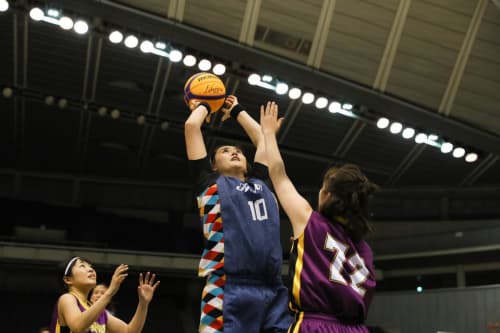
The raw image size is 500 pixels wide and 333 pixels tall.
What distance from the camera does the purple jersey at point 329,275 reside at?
3.72 m

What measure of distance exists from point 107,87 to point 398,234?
1279cm

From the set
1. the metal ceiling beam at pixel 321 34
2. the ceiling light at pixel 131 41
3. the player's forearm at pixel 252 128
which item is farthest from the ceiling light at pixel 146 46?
the player's forearm at pixel 252 128

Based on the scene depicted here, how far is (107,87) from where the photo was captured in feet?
63.3

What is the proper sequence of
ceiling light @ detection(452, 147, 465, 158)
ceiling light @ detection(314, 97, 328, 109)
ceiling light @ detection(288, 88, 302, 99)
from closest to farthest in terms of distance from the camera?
ceiling light @ detection(288, 88, 302, 99) < ceiling light @ detection(314, 97, 328, 109) < ceiling light @ detection(452, 147, 465, 158)

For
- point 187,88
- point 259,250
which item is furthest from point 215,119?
point 259,250

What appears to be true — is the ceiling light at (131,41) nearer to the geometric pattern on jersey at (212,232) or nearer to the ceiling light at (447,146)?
the ceiling light at (447,146)

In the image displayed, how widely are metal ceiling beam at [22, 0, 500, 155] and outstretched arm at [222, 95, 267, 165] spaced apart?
9.82m

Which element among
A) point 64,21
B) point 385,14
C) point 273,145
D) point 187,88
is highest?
point 385,14

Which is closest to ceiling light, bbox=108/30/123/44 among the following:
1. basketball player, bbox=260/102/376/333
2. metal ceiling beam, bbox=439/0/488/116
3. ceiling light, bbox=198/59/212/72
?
ceiling light, bbox=198/59/212/72

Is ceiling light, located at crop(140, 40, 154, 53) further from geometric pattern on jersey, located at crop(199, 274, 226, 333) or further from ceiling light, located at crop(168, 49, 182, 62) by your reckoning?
geometric pattern on jersey, located at crop(199, 274, 226, 333)

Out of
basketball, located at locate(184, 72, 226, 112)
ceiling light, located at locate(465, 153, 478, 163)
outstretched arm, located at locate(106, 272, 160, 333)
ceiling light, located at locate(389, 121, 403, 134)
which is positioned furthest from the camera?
ceiling light, located at locate(465, 153, 478, 163)

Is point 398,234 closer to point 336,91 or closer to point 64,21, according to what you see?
point 336,91

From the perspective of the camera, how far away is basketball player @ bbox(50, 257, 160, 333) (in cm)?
516

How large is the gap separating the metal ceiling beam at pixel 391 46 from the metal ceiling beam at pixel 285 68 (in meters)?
0.33
